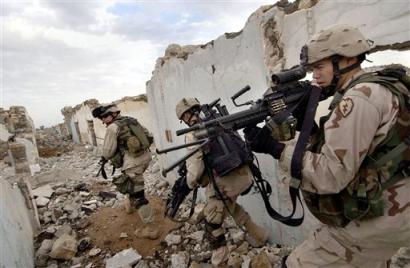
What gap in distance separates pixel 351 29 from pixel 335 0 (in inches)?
28.4

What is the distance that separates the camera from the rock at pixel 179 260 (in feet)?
9.12

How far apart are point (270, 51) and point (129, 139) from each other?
6.87 feet

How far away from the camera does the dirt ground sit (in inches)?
130

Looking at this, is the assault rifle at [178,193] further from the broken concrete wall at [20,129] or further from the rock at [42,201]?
the broken concrete wall at [20,129]

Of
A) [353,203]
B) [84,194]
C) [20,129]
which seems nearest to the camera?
[353,203]

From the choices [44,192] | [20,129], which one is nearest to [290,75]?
[44,192]

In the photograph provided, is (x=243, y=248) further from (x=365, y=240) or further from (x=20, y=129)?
(x=20, y=129)

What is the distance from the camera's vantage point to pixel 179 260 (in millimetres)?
2826

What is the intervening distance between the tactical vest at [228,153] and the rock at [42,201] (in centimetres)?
377

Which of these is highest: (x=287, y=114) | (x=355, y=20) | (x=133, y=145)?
(x=355, y=20)

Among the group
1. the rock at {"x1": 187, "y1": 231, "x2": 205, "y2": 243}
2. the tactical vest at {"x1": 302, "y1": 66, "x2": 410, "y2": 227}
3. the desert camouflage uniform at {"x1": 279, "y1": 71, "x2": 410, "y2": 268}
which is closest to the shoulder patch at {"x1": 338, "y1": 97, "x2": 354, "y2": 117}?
the desert camouflage uniform at {"x1": 279, "y1": 71, "x2": 410, "y2": 268}

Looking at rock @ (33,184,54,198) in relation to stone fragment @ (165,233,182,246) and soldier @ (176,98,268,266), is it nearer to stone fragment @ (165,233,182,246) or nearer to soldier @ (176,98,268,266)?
stone fragment @ (165,233,182,246)

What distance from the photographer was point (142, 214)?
3662mm

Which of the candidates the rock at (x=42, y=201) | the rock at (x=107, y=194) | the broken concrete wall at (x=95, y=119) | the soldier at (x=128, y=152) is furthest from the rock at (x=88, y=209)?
the broken concrete wall at (x=95, y=119)
